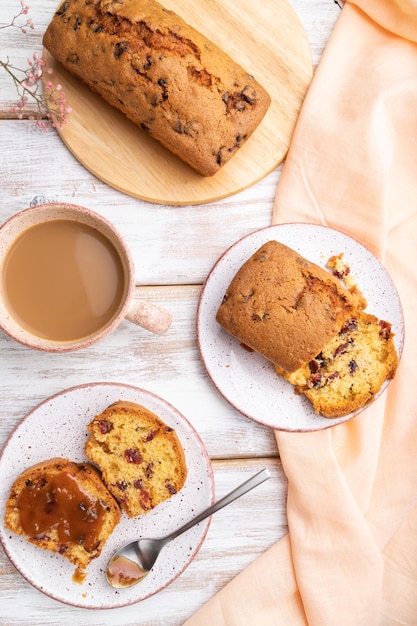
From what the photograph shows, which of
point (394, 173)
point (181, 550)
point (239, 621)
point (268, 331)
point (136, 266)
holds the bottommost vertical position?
point (239, 621)

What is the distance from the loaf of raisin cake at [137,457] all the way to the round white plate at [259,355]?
9.2 inches

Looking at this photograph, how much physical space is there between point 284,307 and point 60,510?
2.87 feet

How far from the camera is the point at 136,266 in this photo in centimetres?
195

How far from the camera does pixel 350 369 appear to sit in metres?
1.85

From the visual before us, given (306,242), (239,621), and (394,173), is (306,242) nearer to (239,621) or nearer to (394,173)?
(394,173)

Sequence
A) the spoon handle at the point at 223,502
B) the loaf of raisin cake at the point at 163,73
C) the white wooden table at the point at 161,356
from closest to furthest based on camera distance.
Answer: the loaf of raisin cake at the point at 163,73 < the spoon handle at the point at 223,502 < the white wooden table at the point at 161,356

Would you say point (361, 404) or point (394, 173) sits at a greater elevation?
point (394, 173)

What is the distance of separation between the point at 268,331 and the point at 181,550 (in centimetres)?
73

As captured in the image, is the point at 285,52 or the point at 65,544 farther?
the point at 285,52

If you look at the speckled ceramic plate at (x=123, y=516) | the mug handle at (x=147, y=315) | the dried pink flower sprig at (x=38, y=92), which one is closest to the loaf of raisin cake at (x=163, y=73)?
the dried pink flower sprig at (x=38, y=92)

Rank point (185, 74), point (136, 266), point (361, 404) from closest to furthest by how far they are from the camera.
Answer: point (185, 74) < point (361, 404) < point (136, 266)

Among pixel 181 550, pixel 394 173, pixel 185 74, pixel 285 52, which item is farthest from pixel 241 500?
pixel 285 52

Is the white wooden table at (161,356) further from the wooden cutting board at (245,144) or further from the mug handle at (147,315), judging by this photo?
the mug handle at (147,315)

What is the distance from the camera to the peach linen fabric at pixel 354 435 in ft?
6.27
